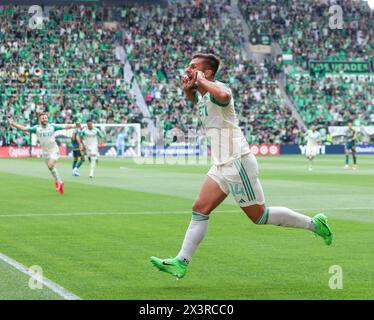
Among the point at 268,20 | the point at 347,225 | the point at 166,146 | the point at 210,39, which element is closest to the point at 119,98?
the point at 166,146

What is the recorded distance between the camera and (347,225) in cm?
1642

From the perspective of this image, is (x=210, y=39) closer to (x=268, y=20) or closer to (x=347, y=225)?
(x=268, y=20)

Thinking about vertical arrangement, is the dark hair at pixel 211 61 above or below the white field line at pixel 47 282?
above

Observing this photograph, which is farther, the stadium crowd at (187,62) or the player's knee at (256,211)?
the stadium crowd at (187,62)

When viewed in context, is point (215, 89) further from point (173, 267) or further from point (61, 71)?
point (61, 71)

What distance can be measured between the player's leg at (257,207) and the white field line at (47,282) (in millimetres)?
2247

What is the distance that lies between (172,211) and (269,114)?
170 ft

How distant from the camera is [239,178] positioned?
1001cm

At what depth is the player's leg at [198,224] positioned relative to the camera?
986 centimetres

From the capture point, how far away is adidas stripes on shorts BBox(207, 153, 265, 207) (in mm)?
9992

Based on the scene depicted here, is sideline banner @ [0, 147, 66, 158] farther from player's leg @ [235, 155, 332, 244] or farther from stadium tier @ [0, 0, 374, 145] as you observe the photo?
player's leg @ [235, 155, 332, 244]
